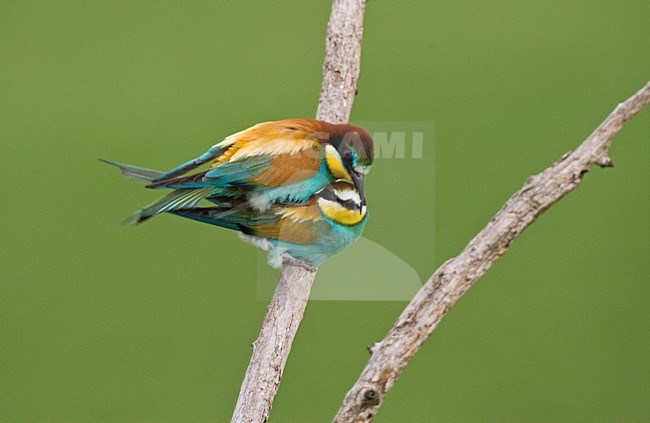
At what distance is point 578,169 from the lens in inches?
40.4

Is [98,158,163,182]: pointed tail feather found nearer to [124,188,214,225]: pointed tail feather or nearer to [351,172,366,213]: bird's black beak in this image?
[124,188,214,225]: pointed tail feather

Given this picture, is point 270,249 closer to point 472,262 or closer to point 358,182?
point 358,182

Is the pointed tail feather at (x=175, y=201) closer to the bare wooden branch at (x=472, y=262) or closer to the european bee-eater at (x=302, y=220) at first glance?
the european bee-eater at (x=302, y=220)

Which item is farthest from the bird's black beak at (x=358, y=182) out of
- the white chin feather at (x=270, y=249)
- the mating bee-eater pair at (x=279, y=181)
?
the white chin feather at (x=270, y=249)

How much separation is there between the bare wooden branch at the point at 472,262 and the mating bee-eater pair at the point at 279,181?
0.18 m

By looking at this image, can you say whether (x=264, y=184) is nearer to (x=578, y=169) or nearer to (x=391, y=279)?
(x=391, y=279)

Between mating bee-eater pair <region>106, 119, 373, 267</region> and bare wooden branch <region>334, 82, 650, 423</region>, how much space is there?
0.18m

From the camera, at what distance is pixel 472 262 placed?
41.0 inches

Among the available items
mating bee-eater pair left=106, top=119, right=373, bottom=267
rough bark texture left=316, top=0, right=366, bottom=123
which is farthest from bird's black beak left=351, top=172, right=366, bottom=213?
rough bark texture left=316, top=0, right=366, bottom=123

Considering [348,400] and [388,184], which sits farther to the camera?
[388,184]

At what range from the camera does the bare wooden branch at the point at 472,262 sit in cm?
103

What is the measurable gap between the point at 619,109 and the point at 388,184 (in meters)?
0.33

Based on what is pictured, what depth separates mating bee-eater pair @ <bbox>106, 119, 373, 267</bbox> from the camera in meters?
1.09

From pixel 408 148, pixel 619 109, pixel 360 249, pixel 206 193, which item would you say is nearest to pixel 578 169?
pixel 619 109
